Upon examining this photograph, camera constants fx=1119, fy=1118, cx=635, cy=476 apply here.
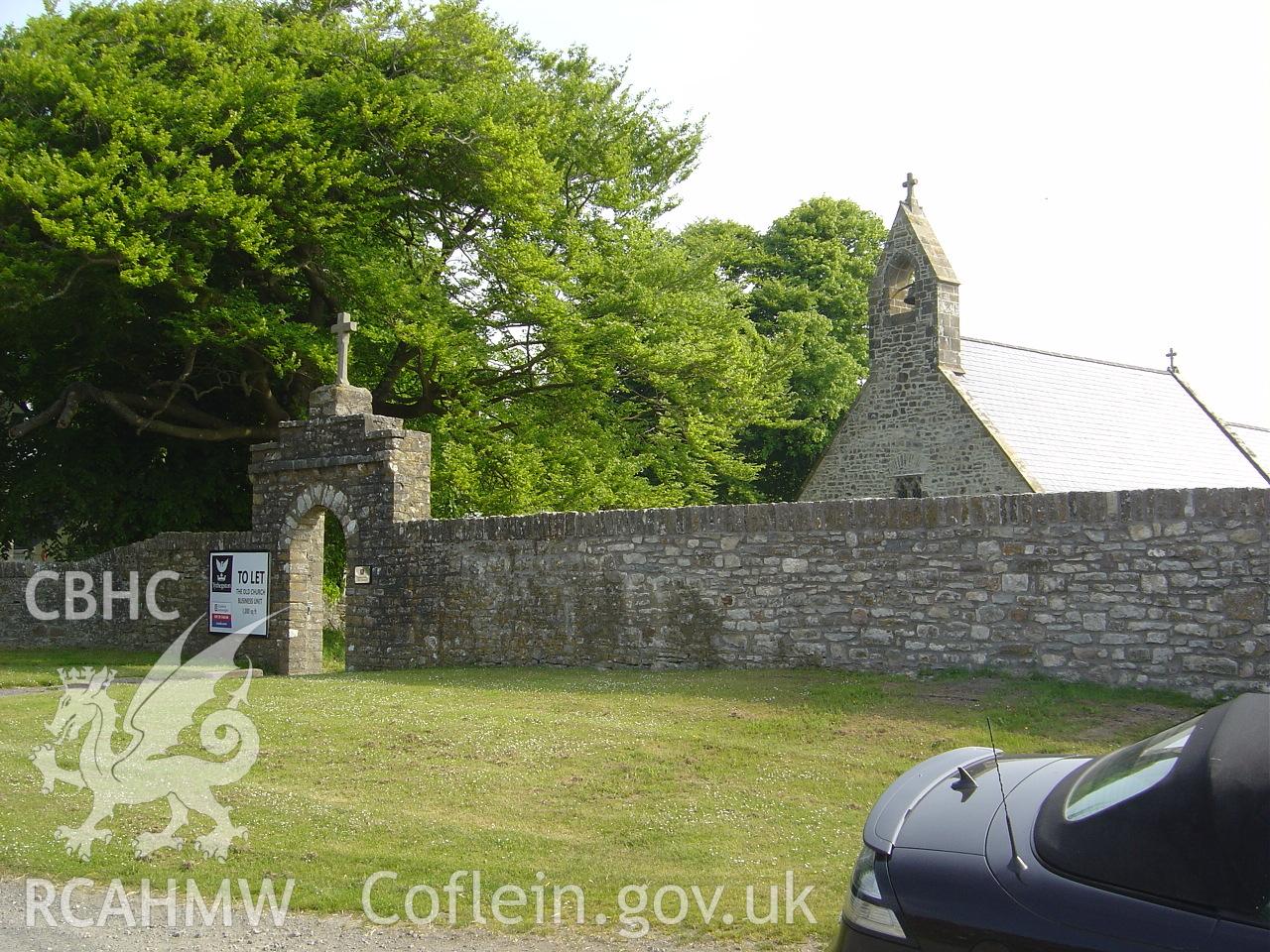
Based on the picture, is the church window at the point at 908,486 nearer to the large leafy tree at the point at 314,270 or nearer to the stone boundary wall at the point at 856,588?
the large leafy tree at the point at 314,270

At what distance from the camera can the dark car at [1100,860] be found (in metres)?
3.03

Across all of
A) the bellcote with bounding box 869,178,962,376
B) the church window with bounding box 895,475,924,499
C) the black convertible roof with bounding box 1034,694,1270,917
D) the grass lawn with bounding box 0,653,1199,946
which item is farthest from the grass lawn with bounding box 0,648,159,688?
the bellcote with bounding box 869,178,962,376

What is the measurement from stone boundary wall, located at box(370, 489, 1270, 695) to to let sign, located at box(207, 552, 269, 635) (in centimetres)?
280

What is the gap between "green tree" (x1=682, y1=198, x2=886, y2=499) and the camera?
36.3 meters

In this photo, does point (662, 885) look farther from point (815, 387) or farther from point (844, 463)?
point (815, 387)

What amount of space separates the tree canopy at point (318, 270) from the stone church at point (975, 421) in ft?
10.7

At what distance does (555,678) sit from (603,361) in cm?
1086

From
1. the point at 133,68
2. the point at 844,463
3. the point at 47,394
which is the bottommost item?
the point at 844,463

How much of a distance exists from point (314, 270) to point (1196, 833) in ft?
69.2

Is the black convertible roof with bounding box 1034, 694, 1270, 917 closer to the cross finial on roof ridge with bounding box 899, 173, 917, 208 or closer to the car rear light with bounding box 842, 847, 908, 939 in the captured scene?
the car rear light with bounding box 842, 847, 908, 939

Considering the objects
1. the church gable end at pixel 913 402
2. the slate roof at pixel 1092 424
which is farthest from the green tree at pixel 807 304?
the slate roof at pixel 1092 424

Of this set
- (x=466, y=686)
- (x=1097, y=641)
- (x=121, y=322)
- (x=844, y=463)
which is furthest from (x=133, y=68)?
(x=1097, y=641)

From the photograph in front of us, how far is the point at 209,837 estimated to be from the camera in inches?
277

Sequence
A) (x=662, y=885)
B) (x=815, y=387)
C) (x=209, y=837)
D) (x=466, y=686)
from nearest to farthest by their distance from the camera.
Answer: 1. (x=662, y=885)
2. (x=209, y=837)
3. (x=466, y=686)
4. (x=815, y=387)
